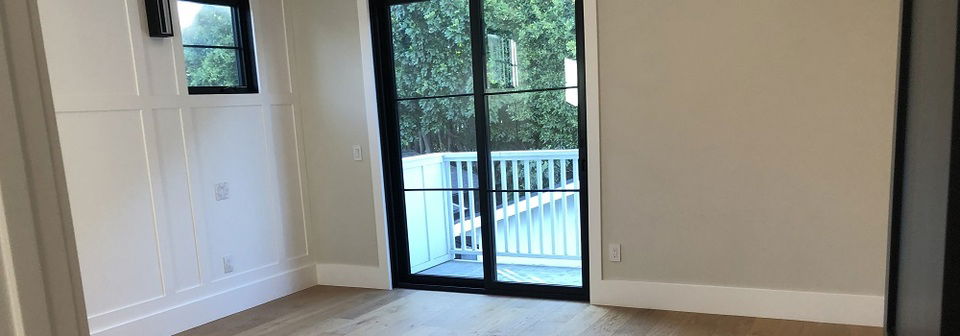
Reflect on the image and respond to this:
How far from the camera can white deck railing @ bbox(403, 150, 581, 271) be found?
3.79 m

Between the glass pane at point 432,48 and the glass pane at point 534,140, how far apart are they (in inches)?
12.9

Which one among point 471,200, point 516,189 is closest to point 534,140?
point 516,189

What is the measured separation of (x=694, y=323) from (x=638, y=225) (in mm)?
613

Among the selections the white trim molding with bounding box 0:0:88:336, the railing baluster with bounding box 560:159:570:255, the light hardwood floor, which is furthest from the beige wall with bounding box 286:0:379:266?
the white trim molding with bounding box 0:0:88:336

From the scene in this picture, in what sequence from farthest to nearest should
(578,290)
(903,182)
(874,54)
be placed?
1. (578,290)
2. (874,54)
3. (903,182)

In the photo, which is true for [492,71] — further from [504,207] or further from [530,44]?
[504,207]

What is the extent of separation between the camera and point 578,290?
3.67 metres

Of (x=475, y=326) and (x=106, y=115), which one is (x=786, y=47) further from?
(x=106, y=115)

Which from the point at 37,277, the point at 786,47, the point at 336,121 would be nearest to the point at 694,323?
the point at 786,47

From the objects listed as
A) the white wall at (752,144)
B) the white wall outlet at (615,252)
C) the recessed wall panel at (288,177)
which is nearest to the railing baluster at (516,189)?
the white wall at (752,144)

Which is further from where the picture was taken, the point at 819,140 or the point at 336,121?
the point at 336,121

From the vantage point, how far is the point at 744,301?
3221 mm

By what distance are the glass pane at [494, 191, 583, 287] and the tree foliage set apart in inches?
17.1

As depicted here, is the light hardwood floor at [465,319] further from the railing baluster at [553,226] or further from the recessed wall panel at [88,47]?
the recessed wall panel at [88,47]
